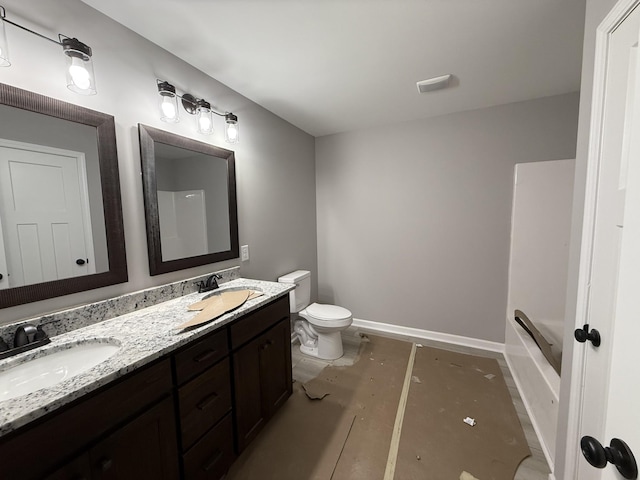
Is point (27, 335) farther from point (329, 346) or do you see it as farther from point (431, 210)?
point (431, 210)

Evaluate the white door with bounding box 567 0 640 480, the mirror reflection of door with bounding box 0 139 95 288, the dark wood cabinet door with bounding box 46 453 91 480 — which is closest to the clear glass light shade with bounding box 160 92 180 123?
the mirror reflection of door with bounding box 0 139 95 288

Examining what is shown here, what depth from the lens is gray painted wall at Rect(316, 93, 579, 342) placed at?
2.33 m

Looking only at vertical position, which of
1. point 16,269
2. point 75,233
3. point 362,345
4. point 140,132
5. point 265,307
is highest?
point 140,132

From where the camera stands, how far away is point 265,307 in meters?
1.58

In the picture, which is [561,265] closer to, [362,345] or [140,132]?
[362,345]

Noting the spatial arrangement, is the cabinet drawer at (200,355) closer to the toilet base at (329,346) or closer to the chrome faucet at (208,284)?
the chrome faucet at (208,284)

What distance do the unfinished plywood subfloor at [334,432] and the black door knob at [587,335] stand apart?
40.5 inches

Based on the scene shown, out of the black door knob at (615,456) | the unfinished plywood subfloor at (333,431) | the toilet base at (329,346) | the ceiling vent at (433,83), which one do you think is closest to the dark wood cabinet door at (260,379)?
the unfinished plywood subfloor at (333,431)

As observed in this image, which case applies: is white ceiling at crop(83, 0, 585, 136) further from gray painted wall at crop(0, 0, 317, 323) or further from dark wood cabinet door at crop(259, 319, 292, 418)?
dark wood cabinet door at crop(259, 319, 292, 418)

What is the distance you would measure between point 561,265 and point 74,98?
3468mm

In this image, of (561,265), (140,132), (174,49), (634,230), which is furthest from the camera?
(561,265)

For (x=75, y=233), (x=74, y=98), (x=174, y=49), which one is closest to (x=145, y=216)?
(x=75, y=233)

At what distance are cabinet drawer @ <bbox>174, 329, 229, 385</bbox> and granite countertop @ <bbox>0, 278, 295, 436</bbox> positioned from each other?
6 centimetres

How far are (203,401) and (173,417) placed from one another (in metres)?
0.15
